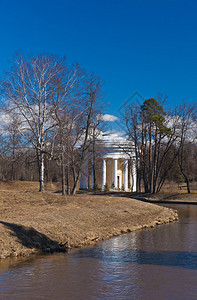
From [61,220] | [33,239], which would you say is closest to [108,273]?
[33,239]

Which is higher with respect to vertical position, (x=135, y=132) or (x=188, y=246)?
(x=135, y=132)

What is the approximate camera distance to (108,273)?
29.0 feet

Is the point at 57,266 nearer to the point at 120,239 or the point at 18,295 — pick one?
the point at 18,295

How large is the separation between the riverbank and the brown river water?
Answer: 791 millimetres

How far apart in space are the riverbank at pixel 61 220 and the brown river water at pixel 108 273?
791mm

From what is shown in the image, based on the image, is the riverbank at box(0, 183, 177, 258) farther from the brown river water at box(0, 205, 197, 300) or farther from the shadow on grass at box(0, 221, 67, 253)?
the brown river water at box(0, 205, 197, 300)

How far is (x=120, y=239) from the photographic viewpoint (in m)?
14.5

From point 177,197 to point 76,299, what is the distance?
3686 centimetres

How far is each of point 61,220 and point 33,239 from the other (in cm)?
296

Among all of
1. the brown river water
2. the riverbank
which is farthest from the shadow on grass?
the brown river water

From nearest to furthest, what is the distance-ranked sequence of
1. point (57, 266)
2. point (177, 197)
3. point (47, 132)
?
1. point (57, 266)
2. point (47, 132)
3. point (177, 197)

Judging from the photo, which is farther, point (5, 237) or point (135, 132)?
point (135, 132)

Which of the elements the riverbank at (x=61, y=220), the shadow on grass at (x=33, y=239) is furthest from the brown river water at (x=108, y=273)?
the riverbank at (x=61, y=220)

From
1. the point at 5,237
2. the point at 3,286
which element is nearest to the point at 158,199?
the point at 5,237
